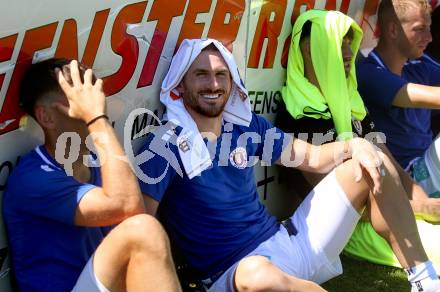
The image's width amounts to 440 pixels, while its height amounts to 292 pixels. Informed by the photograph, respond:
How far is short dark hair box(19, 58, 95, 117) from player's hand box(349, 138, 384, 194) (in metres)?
1.28

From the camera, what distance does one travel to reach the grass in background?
3.70 meters

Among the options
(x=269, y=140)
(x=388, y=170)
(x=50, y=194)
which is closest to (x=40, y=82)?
(x=50, y=194)

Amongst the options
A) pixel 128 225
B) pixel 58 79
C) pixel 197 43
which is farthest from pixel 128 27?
pixel 128 225

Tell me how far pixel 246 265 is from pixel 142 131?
82 centimetres

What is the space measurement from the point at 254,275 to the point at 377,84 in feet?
6.66

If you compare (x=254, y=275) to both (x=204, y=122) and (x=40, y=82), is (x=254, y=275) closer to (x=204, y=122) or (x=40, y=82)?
(x=204, y=122)

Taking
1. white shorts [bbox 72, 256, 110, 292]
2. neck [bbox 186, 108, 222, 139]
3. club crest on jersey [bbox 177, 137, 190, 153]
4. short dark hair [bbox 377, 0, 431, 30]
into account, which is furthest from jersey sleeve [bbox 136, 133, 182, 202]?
short dark hair [bbox 377, 0, 431, 30]

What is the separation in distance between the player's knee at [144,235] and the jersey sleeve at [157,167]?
50 centimetres

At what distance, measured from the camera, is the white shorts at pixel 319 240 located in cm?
317

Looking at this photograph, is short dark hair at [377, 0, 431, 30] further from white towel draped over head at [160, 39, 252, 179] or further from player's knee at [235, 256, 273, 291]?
player's knee at [235, 256, 273, 291]

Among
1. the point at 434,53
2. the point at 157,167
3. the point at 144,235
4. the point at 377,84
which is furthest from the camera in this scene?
the point at 434,53

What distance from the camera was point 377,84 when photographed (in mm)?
4387

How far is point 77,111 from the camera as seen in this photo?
2.57m

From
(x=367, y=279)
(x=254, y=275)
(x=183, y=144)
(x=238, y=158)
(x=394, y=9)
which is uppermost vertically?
(x=394, y=9)
